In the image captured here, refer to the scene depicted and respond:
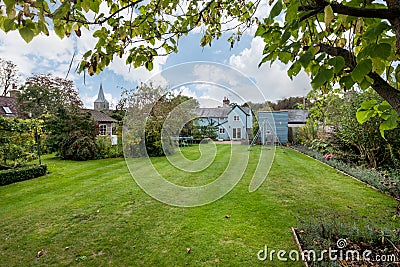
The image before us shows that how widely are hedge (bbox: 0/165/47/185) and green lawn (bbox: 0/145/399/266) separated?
1.84 ft

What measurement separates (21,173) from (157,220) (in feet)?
18.3

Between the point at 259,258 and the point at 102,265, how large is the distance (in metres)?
1.75

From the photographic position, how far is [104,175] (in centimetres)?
716

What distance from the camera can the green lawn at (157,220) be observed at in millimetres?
2633

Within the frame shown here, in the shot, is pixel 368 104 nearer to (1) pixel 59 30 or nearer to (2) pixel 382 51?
(2) pixel 382 51

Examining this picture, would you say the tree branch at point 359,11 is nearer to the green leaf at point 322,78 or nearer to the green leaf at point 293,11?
the green leaf at point 293,11

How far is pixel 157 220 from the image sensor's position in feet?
11.9

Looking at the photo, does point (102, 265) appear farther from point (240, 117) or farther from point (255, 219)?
point (240, 117)

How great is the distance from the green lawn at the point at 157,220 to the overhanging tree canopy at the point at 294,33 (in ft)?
6.88

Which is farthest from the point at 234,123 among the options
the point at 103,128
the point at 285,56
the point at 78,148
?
the point at 285,56

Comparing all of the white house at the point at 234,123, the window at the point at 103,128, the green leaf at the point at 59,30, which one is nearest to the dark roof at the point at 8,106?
the window at the point at 103,128

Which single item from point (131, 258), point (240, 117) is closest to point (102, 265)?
point (131, 258)

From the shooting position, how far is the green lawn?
2.63m

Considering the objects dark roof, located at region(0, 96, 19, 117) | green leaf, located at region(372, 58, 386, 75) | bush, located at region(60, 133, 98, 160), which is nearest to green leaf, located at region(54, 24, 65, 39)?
green leaf, located at region(372, 58, 386, 75)
